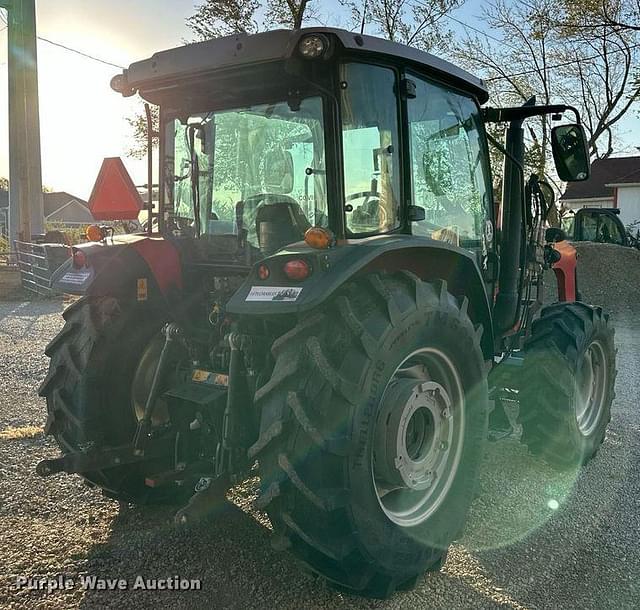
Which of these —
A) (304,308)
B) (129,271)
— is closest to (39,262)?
(129,271)

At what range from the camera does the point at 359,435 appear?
250 cm

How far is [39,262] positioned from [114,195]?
9.70 metres

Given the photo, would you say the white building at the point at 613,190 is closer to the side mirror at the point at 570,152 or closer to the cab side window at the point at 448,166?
the side mirror at the point at 570,152

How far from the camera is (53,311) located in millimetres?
11898

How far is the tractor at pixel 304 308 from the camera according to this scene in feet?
8.21

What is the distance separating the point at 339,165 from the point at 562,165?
1.98m

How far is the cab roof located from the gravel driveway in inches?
87.3

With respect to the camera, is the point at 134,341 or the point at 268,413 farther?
the point at 134,341

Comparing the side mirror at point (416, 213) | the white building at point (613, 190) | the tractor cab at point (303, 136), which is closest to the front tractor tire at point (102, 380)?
the tractor cab at point (303, 136)

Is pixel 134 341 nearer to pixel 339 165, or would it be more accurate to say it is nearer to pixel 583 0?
pixel 339 165

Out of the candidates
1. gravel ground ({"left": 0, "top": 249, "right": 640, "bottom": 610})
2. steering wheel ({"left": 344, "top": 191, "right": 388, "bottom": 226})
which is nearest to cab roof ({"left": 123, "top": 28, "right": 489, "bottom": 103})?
steering wheel ({"left": 344, "top": 191, "right": 388, "bottom": 226})

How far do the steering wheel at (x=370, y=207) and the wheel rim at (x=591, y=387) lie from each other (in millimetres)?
2111

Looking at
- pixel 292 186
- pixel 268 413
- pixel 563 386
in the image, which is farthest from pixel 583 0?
pixel 268 413

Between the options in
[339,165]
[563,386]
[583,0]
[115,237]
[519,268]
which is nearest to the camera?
[339,165]
